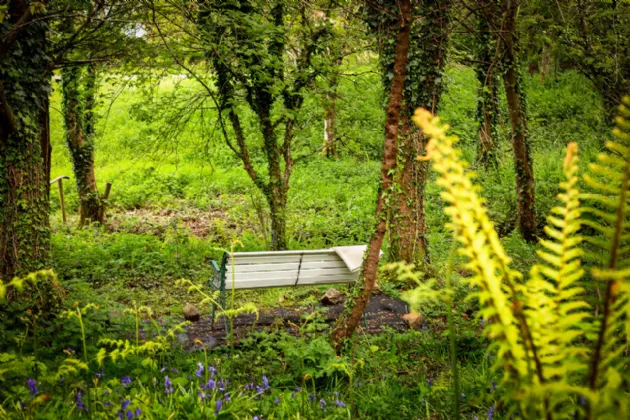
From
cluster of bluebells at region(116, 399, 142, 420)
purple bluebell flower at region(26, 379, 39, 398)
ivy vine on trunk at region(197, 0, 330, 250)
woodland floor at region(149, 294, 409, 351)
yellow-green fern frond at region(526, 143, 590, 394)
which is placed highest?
ivy vine on trunk at region(197, 0, 330, 250)

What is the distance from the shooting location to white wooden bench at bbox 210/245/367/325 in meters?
5.52

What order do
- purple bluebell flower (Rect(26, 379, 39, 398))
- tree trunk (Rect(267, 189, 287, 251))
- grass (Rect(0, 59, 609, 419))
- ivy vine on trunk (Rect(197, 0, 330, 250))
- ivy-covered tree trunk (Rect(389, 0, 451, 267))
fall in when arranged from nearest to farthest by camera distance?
purple bluebell flower (Rect(26, 379, 39, 398)) → grass (Rect(0, 59, 609, 419)) → ivy-covered tree trunk (Rect(389, 0, 451, 267)) → ivy vine on trunk (Rect(197, 0, 330, 250)) → tree trunk (Rect(267, 189, 287, 251))

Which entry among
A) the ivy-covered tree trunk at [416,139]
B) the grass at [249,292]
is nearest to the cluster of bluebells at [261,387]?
the grass at [249,292]

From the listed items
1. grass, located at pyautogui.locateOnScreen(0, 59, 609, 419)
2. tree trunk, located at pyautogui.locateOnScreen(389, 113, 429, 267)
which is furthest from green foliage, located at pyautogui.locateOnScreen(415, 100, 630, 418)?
tree trunk, located at pyautogui.locateOnScreen(389, 113, 429, 267)

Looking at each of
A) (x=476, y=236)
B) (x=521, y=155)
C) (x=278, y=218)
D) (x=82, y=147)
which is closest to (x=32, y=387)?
(x=476, y=236)

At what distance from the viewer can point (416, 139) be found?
6301 mm

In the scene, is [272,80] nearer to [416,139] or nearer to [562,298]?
[416,139]

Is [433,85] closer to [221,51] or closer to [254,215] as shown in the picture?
[221,51]

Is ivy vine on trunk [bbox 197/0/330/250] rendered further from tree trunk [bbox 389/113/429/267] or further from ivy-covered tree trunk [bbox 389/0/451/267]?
tree trunk [bbox 389/113/429/267]

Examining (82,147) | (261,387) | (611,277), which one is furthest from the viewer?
(82,147)

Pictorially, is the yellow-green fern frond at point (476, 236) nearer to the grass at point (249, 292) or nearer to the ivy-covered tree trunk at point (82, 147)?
the grass at point (249, 292)

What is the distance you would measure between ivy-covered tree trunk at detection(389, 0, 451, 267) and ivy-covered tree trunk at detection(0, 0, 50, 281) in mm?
4052

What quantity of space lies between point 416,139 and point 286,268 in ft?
7.71

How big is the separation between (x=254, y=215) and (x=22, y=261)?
6300 millimetres
